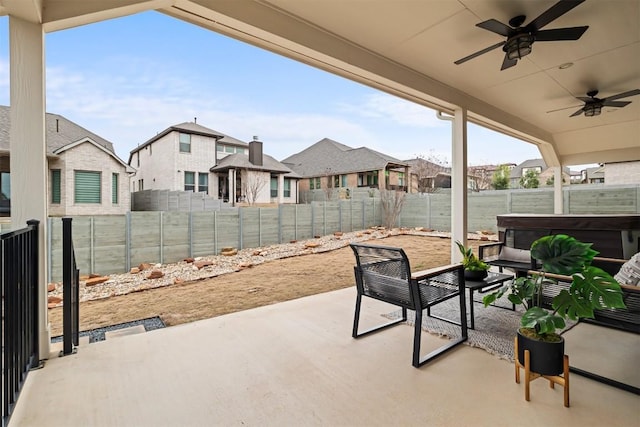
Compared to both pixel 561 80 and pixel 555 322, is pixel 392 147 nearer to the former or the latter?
pixel 561 80

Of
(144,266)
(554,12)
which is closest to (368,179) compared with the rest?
(144,266)

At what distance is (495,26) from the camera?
98.8 inches

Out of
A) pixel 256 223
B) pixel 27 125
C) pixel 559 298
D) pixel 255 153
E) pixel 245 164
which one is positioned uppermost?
pixel 255 153

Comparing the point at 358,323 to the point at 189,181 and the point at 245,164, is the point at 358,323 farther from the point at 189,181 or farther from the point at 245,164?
the point at 245,164

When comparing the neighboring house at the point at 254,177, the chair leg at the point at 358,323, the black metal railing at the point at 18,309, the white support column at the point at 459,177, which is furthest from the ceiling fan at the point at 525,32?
the neighboring house at the point at 254,177

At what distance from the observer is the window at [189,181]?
13.3 meters

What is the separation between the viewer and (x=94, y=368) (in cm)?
201

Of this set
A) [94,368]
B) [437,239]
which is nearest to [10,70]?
[94,368]

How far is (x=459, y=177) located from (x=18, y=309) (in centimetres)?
494

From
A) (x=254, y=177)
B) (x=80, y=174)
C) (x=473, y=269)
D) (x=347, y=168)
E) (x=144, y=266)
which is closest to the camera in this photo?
(x=473, y=269)

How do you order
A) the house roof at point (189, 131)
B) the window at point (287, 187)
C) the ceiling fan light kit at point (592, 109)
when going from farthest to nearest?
the window at point (287, 187) → the house roof at point (189, 131) → the ceiling fan light kit at point (592, 109)

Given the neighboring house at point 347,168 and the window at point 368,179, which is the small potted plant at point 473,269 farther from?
the window at point 368,179

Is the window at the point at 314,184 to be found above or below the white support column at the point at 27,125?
above

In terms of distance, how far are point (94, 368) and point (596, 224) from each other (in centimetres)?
574
